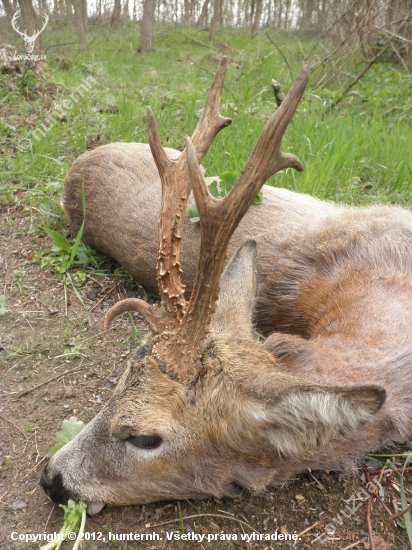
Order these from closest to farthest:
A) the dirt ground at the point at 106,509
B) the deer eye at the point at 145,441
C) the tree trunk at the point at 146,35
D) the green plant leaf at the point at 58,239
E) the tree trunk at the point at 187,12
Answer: the deer eye at the point at 145,441, the dirt ground at the point at 106,509, the green plant leaf at the point at 58,239, the tree trunk at the point at 146,35, the tree trunk at the point at 187,12

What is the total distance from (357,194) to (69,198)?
2.43m

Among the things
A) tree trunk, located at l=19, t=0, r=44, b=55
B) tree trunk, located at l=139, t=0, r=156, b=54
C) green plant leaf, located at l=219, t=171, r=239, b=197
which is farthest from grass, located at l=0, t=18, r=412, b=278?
tree trunk, located at l=139, t=0, r=156, b=54

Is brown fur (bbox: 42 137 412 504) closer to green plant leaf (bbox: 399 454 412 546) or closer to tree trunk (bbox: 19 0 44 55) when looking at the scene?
green plant leaf (bbox: 399 454 412 546)

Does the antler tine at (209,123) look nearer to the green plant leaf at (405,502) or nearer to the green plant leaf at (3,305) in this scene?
the green plant leaf at (3,305)

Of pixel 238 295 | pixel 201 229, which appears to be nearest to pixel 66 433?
pixel 238 295

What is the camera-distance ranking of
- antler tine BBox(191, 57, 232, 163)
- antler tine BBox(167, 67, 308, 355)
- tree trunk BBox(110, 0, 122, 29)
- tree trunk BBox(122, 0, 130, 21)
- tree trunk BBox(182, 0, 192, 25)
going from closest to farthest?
antler tine BBox(167, 67, 308, 355), antler tine BBox(191, 57, 232, 163), tree trunk BBox(110, 0, 122, 29), tree trunk BBox(182, 0, 192, 25), tree trunk BBox(122, 0, 130, 21)

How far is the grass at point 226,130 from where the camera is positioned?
15.1 feet

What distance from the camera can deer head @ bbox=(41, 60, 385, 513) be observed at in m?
1.83

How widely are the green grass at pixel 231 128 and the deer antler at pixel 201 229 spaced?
2196 mm

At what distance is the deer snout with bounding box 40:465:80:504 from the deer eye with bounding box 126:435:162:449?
37cm

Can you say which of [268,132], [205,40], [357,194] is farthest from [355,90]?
[205,40]

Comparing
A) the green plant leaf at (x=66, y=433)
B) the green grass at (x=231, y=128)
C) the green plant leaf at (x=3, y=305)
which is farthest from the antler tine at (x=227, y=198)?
the green grass at (x=231, y=128)

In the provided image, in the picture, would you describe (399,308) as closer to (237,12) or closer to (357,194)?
(357,194)

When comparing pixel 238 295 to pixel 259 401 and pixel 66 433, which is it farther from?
pixel 66 433
